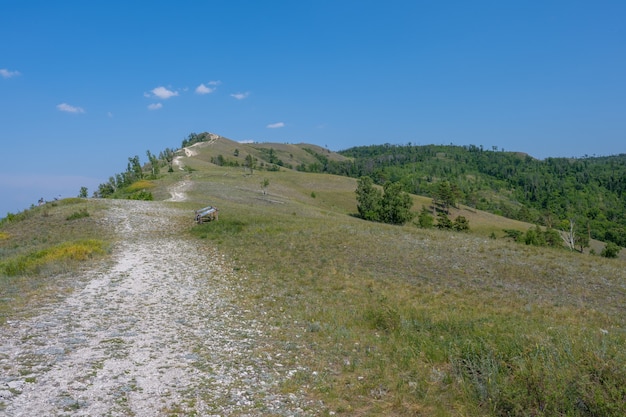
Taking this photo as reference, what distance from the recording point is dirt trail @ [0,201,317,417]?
6.96 metres

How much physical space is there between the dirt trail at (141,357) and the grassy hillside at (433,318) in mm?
911

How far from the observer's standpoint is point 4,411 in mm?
6359

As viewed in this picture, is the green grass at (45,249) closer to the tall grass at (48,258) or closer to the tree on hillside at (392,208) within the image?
the tall grass at (48,258)

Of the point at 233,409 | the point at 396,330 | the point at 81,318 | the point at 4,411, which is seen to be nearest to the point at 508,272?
the point at 396,330

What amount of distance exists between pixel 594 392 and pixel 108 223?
34003 millimetres

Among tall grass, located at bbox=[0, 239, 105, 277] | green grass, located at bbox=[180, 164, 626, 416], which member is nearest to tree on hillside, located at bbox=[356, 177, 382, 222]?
green grass, located at bbox=[180, 164, 626, 416]

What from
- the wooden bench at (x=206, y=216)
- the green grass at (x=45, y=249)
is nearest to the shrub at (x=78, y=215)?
the green grass at (x=45, y=249)

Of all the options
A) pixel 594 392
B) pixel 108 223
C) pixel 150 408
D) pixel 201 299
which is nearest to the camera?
pixel 594 392

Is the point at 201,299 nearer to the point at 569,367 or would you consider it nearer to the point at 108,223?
the point at 569,367

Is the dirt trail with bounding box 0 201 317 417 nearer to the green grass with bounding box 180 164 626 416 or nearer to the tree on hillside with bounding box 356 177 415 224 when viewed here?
the green grass with bounding box 180 164 626 416

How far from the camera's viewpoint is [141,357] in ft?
29.5

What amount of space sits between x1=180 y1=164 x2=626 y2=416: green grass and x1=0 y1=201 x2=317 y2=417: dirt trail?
100cm

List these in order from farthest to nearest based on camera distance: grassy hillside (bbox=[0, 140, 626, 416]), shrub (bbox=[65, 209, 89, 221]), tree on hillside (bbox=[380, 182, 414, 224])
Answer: tree on hillside (bbox=[380, 182, 414, 224]), shrub (bbox=[65, 209, 89, 221]), grassy hillside (bbox=[0, 140, 626, 416])

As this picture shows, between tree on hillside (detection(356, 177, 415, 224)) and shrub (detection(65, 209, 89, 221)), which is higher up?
shrub (detection(65, 209, 89, 221))
